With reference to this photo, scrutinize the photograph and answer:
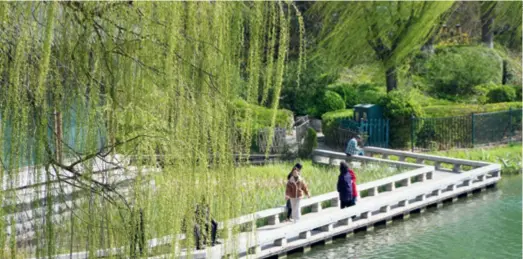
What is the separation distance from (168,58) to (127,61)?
34 centimetres

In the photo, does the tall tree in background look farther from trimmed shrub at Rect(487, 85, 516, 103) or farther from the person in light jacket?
the person in light jacket

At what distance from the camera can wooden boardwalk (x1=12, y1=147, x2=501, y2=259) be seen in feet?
52.0

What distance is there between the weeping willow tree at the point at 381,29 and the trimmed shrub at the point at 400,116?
7.21 feet

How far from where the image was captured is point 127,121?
695 centimetres

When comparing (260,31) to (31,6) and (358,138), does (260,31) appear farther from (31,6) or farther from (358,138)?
(358,138)

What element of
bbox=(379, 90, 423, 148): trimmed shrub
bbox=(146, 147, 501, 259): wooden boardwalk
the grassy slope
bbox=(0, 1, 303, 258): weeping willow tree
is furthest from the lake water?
bbox=(0, 1, 303, 258): weeping willow tree

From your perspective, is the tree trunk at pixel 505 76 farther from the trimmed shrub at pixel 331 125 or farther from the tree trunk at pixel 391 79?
the trimmed shrub at pixel 331 125

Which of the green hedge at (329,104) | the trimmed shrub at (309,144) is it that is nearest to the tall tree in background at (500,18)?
the green hedge at (329,104)

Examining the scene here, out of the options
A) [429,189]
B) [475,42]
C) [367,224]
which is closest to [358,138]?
[429,189]

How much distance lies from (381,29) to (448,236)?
1158 cm

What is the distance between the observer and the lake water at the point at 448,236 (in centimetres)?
1625

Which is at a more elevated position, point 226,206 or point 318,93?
point 318,93

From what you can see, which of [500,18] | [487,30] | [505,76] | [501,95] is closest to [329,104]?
[501,95]

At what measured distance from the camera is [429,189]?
2008 cm
